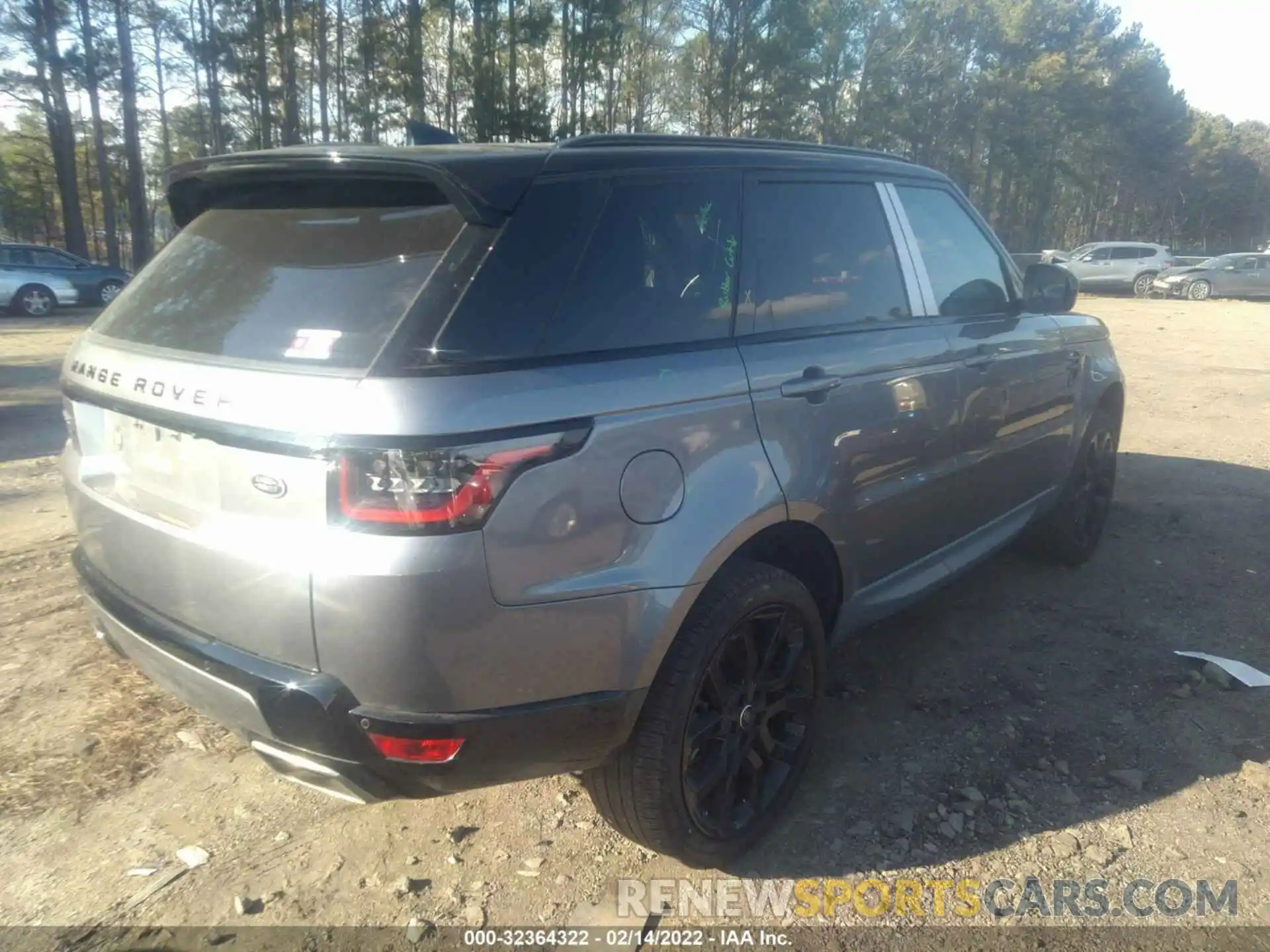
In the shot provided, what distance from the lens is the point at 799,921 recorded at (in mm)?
2496

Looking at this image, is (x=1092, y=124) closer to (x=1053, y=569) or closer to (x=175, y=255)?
(x=1053, y=569)

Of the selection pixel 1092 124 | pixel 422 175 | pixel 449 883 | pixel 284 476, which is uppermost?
pixel 1092 124

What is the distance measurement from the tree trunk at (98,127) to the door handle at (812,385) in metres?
26.3

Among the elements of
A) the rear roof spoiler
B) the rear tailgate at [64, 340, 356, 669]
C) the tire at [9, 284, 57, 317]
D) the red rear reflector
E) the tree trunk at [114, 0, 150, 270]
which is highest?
the tree trunk at [114, 0, 150, 270]

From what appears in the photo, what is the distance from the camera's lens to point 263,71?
94.7 feet

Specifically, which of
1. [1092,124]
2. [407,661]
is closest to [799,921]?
[407,661]

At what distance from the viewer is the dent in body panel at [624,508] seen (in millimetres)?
2029

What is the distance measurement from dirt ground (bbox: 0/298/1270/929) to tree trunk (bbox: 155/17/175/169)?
29.9 metres

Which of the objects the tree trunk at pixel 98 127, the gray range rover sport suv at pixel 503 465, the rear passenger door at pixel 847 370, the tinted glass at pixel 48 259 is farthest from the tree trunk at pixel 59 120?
the rear passenger door at pixel 847 370

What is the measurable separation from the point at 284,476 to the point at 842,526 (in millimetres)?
1694

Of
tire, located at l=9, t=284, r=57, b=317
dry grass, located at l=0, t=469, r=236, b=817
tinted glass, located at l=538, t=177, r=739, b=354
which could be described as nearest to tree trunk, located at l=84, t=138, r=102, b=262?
tire, located at l=9, t=284, r=57, b=317

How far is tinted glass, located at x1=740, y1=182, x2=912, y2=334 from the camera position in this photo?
2863mm

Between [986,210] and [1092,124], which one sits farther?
[986,210]

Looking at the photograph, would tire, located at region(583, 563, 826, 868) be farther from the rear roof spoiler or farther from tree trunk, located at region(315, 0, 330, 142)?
tree trunk, located at region(315, 0, 330, 142)
